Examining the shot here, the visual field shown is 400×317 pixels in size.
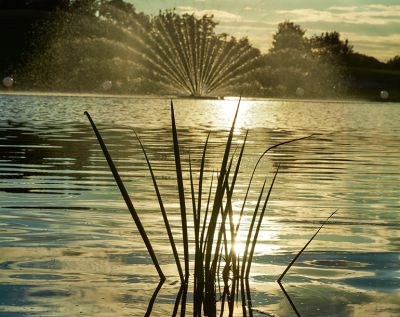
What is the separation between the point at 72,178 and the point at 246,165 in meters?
4.29

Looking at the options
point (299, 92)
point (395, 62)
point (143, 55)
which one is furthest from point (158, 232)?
point (395, 62)

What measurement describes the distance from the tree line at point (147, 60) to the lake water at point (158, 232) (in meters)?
46.5

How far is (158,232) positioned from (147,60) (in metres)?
86.3

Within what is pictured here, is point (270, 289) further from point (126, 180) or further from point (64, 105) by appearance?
point (64, 105)

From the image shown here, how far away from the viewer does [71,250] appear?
827 centimetres

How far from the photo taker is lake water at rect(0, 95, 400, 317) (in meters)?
6.61

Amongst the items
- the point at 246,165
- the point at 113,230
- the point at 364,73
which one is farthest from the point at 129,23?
the point at 113,230

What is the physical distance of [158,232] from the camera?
941 cm

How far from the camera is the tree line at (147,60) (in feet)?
268

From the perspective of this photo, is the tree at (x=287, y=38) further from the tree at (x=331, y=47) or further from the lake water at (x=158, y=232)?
the lake water at (x=158, y=232)

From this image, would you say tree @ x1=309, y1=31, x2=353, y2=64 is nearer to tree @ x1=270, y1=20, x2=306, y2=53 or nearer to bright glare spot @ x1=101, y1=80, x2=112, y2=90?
tree @ x1=270, y1=20, x2=306, y2=53

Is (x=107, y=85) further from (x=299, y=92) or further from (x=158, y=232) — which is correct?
(x=158, y=232)

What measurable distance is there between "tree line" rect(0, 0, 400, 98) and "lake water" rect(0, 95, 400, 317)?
46.5m

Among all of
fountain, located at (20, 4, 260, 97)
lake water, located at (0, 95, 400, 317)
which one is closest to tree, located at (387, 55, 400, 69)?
fountain, located at (20, 4, 260, 97)
